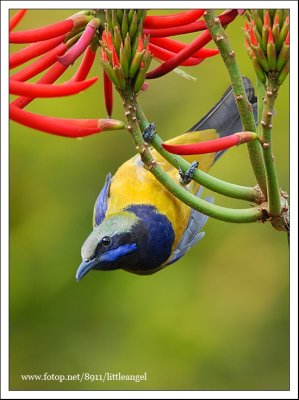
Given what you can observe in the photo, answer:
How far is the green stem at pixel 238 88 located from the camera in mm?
1397

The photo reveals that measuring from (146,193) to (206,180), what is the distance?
0.63m

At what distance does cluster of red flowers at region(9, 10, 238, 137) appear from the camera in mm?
1250

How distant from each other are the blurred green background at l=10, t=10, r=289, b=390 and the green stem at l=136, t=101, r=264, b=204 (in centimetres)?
82

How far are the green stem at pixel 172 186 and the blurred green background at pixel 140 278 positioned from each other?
86cm

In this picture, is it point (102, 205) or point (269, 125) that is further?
point (102, 205)

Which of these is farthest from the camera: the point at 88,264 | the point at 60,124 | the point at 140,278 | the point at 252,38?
the point at 140,278

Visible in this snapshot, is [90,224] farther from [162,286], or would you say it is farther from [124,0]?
[124,0]

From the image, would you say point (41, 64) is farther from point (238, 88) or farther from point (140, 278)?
point (140, 278)

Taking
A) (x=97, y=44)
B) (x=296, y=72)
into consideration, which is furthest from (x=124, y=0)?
(x=296, y=72)

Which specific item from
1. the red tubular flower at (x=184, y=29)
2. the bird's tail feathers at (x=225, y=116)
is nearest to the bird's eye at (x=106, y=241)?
the bird's tail feathers at (x=225, y=116)

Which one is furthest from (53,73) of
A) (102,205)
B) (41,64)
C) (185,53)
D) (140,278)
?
(140,278)

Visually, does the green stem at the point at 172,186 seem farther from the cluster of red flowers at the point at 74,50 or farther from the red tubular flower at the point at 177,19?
the red tubular flower at the point at 177,19

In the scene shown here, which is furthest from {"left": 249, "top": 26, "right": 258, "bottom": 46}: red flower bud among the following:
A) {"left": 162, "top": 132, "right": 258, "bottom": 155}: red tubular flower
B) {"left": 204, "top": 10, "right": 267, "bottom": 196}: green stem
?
{"left": 162, "top": 132, "right": 258, "bottom": 155}: red tubular flower

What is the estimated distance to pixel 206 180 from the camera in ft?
4.79
